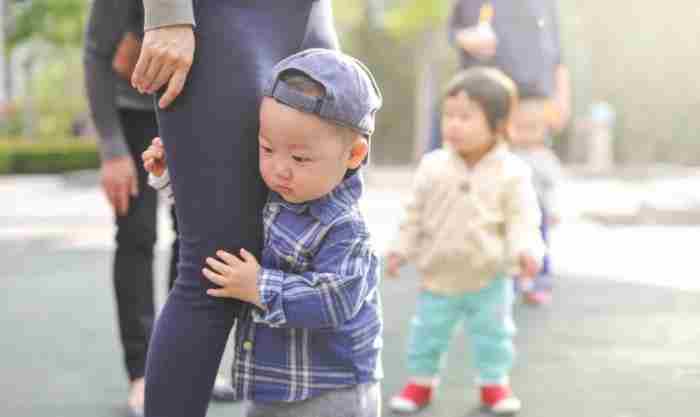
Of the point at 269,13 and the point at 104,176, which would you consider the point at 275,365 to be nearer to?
the point at 269,13

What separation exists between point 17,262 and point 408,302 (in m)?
3.09

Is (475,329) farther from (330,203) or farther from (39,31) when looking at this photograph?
(39,31)

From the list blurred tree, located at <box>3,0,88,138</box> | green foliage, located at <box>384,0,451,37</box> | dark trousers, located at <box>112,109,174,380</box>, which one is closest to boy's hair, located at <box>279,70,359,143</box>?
dark trousers, located at <box>112,109,174,380</box>

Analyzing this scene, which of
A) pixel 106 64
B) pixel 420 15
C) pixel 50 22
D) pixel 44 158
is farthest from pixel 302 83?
pixel 50 22

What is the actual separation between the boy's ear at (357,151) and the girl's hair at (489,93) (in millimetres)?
1235

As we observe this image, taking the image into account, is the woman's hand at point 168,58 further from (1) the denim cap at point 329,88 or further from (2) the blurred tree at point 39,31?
(2) the blurred tree at point 39,31

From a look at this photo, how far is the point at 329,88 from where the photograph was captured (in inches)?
79.2

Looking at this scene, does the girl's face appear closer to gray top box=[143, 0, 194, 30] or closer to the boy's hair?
the boy's hair

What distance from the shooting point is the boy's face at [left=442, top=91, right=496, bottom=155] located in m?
3.31

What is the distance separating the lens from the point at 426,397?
11.0 feet

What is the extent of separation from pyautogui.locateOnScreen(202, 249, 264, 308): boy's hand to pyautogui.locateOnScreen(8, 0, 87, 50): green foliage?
1941cm

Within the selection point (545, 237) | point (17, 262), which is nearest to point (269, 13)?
point (545, 237)

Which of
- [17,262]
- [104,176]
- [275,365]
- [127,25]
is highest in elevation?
[127,25]

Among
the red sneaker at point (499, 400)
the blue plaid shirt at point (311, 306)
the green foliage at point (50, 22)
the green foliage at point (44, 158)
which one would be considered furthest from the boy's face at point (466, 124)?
the green foliage at point (50, 22)
